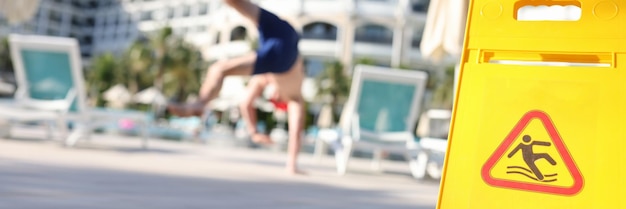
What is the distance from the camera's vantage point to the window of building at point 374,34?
4094 cm

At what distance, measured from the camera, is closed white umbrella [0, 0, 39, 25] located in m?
7.16

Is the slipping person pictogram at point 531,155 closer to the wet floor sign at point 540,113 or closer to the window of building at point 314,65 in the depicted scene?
the wet floor sign at point 540,113

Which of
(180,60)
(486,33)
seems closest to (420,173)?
(486,33)

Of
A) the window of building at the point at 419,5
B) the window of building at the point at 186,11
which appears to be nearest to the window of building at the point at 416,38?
the window of building at the point at 419,5

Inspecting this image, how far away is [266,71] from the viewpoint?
3879 mm

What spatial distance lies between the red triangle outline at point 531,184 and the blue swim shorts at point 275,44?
7.55 ft

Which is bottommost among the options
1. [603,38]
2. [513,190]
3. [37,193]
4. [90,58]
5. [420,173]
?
[37,193]

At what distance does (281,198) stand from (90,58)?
65.4 meters

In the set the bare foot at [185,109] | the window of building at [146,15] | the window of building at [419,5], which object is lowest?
the bare foot at [185,109]

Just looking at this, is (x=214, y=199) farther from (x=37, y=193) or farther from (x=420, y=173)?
(x=420, y=173)

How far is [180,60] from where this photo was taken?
144 feet

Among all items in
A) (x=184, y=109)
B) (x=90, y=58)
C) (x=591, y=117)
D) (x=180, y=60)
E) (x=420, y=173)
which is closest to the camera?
(x=591, y=117)

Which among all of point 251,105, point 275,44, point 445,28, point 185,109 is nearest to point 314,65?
point 445,28

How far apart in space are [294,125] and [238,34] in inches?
1565
